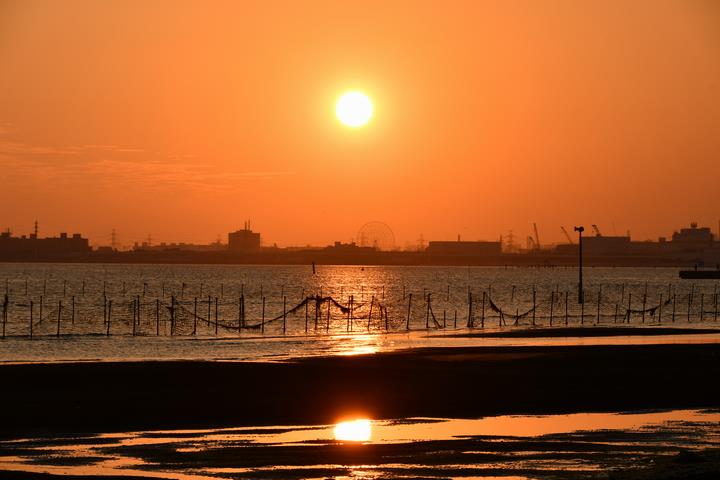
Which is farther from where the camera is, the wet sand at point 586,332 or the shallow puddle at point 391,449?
the wet sand at point 586,332

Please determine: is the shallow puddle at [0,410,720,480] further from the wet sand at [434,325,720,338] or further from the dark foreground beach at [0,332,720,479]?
the wet sand at [434,325,720,338]

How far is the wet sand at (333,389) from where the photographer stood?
28797mm

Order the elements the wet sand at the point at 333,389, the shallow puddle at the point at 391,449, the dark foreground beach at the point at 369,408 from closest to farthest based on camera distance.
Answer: the shallow puddle at the point at 391,449 → the dark foreground beach at the point at 369,408 → the wet sand at the point at 333,389

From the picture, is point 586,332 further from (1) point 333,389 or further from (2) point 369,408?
(2) point 369,408

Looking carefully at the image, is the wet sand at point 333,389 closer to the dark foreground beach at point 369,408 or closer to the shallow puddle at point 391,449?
the dark foreground beach at point 369,408

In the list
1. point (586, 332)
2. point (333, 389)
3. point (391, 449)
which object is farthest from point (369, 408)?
point (586, 332)

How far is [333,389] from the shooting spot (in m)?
35.3

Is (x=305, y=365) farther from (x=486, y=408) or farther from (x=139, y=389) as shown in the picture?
(x=486, y=408)

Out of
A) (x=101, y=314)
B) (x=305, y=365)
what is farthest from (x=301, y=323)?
(x=305, y=365)

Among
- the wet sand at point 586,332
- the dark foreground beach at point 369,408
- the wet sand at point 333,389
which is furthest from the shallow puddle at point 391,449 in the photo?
the wet sand at point 586,332

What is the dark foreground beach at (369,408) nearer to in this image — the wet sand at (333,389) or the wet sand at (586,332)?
the wet sand at (333,389)

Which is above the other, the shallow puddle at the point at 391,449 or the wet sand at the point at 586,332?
the shallow puddle at the point at 391,449

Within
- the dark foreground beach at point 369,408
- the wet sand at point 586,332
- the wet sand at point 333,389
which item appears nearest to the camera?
the dark foreground beach at point 369,408

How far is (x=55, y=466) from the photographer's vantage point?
2105 cm
